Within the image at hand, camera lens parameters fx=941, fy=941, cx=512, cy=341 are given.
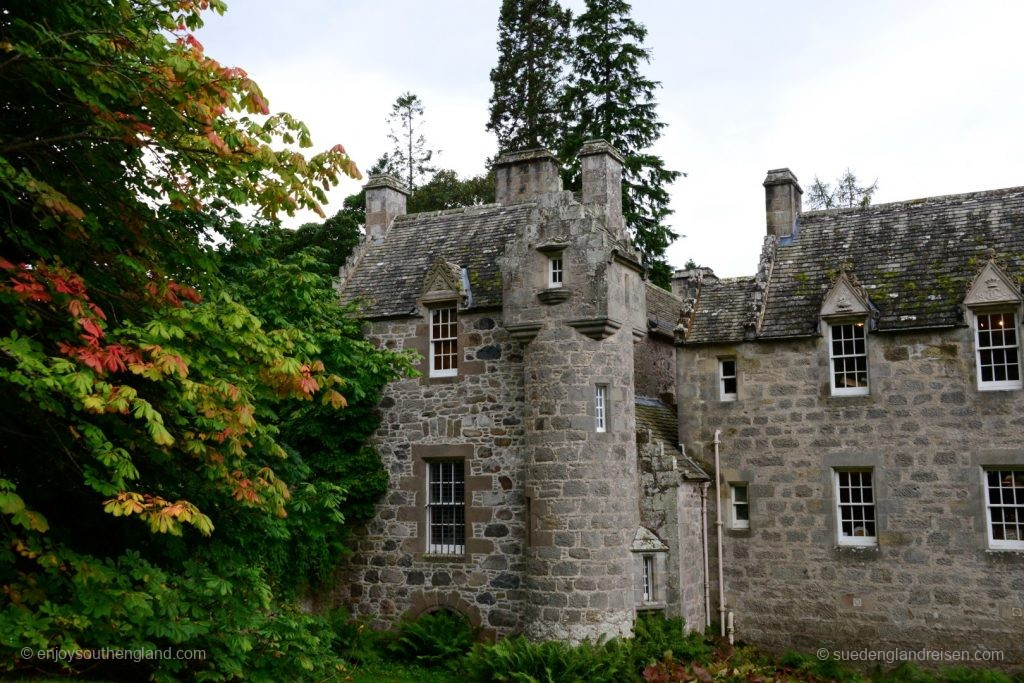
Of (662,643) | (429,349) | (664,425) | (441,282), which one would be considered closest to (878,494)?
(664,425)

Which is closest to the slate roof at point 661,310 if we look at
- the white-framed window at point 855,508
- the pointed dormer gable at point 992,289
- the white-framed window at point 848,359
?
the white-framed window at point 848,359

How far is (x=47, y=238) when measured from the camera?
9625mm

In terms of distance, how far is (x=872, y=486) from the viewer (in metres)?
19.6

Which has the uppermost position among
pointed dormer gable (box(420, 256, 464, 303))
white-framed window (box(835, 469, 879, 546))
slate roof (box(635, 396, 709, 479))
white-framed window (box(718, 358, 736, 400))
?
pointed dormer gable (box(420, 256, 464, 303))

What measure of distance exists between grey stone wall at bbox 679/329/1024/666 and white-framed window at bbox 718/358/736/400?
148 millimetres

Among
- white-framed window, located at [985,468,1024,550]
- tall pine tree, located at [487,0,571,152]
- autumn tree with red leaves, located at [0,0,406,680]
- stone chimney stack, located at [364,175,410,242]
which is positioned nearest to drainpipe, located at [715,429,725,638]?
white-framed window, located at [985,468,1024,550]

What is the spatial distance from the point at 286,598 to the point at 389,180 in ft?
37.5

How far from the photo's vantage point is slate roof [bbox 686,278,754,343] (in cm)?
2131

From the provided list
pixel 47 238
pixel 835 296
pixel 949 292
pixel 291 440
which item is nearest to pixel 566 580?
pixel 291 440

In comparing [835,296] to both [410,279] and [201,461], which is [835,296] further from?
[201,461]

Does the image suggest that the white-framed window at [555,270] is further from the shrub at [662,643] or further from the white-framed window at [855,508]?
the white-framed window at [855,508]

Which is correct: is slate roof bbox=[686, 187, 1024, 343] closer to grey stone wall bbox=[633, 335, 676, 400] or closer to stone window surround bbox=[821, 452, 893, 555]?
grey stone wall bbox=[633, 335, 676, 400]

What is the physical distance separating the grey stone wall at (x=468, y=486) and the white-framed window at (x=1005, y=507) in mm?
9320

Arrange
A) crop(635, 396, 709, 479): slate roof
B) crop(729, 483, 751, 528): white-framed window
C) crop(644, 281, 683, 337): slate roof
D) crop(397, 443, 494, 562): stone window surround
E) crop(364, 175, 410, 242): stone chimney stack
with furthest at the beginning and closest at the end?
crop(364, 175, 410, 242): stone chimney stack, crop(644, 281, 683, 337): slate roof, crop(729, 483, 751, 528): white-framed window, crop(635, 396, 709, 479): slate roof, crop(397, 443, 494, 562): stone window surround
